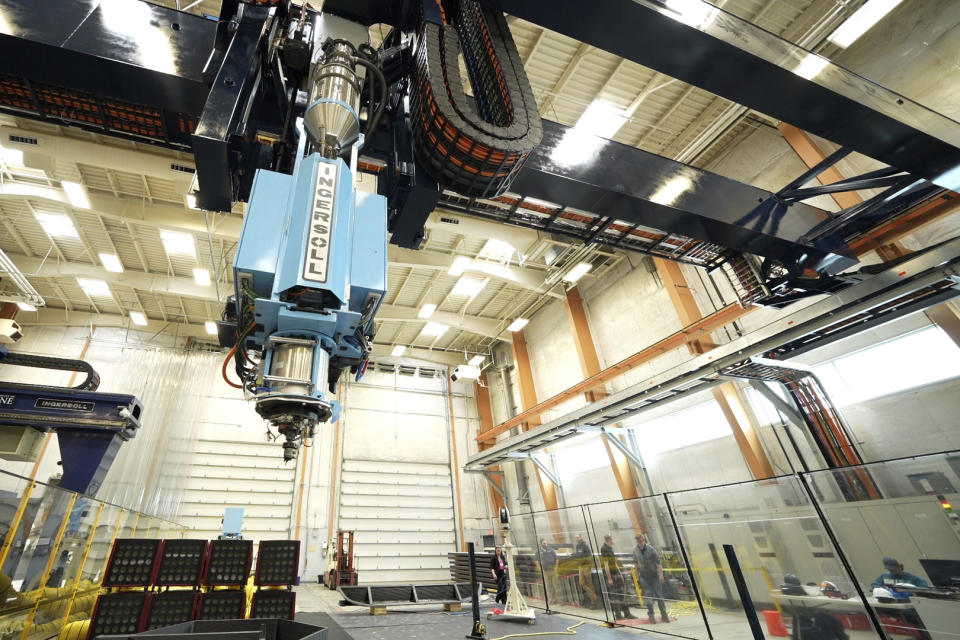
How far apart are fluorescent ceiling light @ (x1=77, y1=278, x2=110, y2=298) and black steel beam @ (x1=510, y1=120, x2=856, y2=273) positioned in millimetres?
14142

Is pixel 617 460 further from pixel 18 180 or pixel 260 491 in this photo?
pixel 18 180

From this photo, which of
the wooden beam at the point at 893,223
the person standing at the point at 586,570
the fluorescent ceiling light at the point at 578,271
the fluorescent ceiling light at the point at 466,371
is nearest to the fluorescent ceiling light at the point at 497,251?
the fluorescent ceiling light at the point at 578,271

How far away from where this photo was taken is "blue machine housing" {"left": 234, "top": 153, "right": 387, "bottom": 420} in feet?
7.43

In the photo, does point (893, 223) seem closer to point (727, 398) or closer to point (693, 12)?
point (727, 398)

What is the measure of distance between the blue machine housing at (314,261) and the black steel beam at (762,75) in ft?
5.87

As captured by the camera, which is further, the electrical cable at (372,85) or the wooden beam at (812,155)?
the wooden beam at (812,155)

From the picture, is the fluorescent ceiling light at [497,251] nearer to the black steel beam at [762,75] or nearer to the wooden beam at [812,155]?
the wooden beam at [812,155]

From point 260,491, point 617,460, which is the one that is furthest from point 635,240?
point 260,491

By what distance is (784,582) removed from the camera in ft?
16.5

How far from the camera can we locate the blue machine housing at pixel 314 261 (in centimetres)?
226

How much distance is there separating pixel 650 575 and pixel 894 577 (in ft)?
9.85

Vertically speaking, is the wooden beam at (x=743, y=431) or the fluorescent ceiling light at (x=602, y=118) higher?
the fluorescent ceiling light at (x=602, y=118)

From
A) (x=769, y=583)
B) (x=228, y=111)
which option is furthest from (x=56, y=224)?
(x=769, y=583)

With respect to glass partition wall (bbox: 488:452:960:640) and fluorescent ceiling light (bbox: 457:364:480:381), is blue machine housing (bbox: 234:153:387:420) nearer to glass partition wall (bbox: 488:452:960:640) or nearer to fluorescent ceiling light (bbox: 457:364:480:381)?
glass partition wall (bbox: 488:452:960:640)
